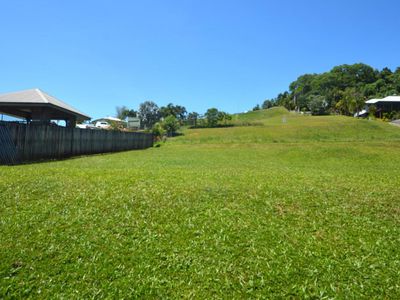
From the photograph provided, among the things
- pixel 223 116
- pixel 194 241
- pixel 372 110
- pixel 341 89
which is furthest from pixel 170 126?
pixel 341 89

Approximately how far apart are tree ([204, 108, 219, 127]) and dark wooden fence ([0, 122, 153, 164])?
3688cm

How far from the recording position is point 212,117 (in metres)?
56.6

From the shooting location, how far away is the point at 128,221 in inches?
151

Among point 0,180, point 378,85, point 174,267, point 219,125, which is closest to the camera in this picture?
point 174,267

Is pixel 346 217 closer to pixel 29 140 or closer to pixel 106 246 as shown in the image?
pixel 106 246

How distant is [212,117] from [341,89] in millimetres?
51407

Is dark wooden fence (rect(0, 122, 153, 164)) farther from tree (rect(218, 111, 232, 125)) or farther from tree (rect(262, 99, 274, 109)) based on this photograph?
tree (rect(262, 99, 274, 109))

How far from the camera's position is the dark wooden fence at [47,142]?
9711 millimetres

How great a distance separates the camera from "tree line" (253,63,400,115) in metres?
65.4

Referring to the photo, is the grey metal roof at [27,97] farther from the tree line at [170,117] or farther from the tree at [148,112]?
the tree at [148,112]

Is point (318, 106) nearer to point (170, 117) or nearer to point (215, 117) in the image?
point (215, 117)

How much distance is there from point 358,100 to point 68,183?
70.6m

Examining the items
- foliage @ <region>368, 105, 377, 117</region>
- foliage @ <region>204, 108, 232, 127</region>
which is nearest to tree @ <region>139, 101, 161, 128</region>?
foliage @ <region>204, 108, 232, 127</region>

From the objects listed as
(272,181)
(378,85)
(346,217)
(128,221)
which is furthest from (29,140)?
(378,85)
